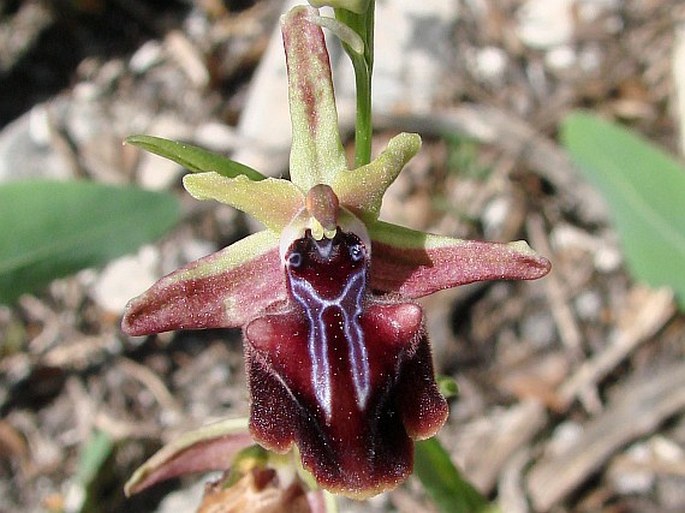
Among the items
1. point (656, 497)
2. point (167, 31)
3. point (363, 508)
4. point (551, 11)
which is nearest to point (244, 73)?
point (167, 31)

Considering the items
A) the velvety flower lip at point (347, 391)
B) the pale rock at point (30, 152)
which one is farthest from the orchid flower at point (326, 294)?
the pale rock at point (30, 152)

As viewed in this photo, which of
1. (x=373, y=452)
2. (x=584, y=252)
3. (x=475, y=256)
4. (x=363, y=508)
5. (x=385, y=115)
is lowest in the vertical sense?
(x=363, y=508)

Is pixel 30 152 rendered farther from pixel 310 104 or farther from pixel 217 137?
pixel 310 104

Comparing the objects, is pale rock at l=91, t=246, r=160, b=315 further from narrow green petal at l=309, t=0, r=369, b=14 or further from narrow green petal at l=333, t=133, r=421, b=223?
narrow green petal at l=309, t=0, r=369, b=14

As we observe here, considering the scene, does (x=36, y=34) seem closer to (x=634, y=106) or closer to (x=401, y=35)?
(x=401, y=35)

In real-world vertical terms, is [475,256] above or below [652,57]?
above

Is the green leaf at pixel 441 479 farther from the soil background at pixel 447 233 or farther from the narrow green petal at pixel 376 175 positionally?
the soil background at pixel 447 233

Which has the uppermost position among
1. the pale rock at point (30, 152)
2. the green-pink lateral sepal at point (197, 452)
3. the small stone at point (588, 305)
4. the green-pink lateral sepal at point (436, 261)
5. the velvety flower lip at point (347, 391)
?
the green-pink lateral sepal at point (436, 261)
